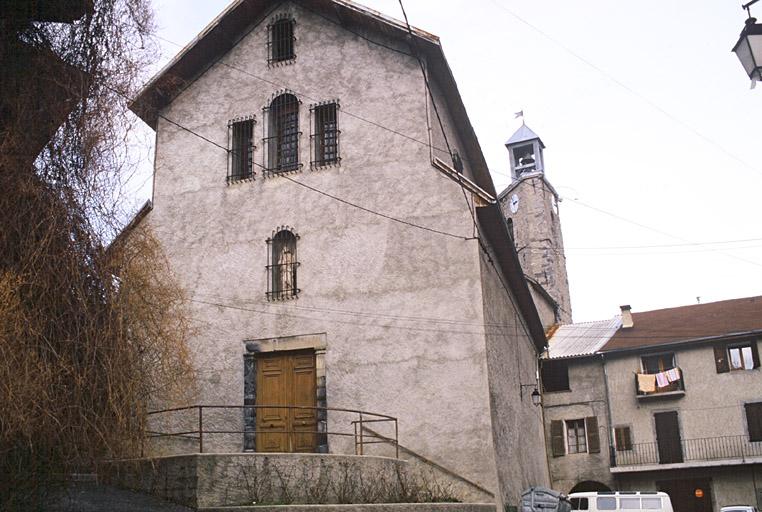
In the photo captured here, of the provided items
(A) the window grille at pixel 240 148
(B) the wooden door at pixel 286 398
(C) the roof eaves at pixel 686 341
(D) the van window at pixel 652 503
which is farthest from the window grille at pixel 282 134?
(C) the roof eaves at pixel 686 341

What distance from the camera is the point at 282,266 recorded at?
59.4 ft

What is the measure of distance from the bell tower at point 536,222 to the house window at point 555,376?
10127 mm

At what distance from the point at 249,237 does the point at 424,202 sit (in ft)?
13.1

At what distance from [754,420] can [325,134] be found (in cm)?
2190

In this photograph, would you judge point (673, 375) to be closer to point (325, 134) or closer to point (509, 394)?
point (509, 394)

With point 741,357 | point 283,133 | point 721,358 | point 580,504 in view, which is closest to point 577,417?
point 721,358

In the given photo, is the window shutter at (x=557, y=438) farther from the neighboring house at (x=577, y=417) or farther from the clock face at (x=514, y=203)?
the clock face at (x=514, y=203)

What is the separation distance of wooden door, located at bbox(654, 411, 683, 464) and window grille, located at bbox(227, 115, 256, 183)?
847 inches

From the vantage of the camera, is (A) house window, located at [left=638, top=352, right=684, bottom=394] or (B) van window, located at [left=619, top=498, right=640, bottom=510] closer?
(B) van window, located at [left=619, top=498, right=640, bottom=510]

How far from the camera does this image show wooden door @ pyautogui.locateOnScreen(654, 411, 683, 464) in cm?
3234

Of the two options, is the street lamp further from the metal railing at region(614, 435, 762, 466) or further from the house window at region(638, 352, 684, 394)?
the house window at region(638, 352, 684, 394)

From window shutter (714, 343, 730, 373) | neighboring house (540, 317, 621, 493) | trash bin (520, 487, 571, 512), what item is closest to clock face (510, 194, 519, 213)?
neighboring house (540, 317, 621, 493)

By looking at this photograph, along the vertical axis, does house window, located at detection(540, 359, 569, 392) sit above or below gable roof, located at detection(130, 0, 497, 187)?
below

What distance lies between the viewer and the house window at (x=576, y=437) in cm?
3397
